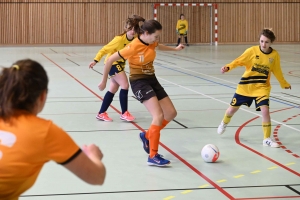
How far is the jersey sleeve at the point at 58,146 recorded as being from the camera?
2201 mm

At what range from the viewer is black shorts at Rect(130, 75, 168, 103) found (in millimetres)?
5712

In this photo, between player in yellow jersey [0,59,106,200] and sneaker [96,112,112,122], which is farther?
sneaker [96,112,112,122]

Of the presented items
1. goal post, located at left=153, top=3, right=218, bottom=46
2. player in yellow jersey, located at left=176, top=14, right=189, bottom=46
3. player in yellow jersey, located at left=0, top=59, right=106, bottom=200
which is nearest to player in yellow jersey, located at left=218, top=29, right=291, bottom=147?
player in yellow jersey, located at left=0, top=59, right=106, bottom=200

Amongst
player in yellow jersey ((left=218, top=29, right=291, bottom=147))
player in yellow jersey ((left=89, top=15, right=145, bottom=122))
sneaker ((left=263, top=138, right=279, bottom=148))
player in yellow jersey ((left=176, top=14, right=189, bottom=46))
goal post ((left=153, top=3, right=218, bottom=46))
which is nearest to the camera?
sneaker ((left=263, top=138, right=279, bottom=148))

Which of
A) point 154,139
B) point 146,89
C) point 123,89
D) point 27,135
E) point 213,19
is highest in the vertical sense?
point 213,19

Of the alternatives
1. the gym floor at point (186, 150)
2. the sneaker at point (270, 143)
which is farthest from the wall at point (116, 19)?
the sneaker at point (270, 143)

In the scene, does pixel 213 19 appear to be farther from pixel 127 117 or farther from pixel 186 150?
pixel 186 150

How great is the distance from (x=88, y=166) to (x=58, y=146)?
0.54ft

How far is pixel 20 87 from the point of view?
7.23ft

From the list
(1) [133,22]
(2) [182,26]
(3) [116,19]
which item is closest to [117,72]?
(1) [133,22]

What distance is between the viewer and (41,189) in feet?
15.2

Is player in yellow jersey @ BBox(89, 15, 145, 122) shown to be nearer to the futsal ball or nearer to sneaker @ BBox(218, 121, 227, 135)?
sneaker @ BBox(218, 121, 227, 135)

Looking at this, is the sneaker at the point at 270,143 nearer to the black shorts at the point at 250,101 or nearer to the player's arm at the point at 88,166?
the black shorts at the point at 250,101

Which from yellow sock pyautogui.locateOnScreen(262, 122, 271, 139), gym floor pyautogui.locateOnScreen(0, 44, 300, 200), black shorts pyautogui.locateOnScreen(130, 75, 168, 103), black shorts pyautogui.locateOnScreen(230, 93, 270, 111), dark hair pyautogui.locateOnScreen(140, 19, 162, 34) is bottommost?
gym floor pyautogui.locateOnScreen(0, 44, 300, 200)
